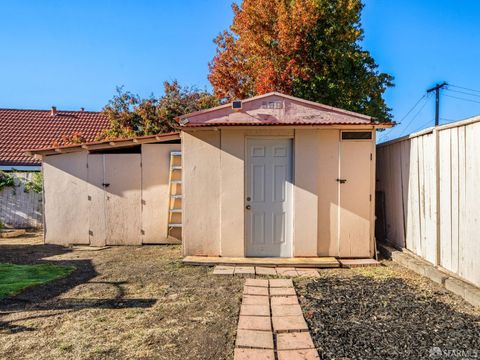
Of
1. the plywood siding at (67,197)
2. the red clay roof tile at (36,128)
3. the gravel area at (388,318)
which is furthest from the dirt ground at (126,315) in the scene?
the red clay roof tile at (36,128)

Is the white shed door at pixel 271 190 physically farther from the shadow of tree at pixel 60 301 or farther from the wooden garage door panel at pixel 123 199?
the wooden garage door panel at pixel 123 199

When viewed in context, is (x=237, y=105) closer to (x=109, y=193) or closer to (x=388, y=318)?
(x=109, y=193)

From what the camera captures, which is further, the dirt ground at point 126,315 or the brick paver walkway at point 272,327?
the dirt ground at point 126,315

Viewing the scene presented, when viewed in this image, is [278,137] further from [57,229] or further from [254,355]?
[57,229]

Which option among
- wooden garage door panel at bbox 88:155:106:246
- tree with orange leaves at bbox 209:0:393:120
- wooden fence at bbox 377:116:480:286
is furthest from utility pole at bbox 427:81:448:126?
wooden garage door panel at bbox 88:155:106:246

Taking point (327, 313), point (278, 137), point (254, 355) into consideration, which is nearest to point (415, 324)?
point (327, 313)

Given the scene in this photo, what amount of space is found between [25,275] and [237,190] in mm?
4076

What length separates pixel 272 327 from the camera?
4199 mm

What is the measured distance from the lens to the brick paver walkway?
3529 millimetres

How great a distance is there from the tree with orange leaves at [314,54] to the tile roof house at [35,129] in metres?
9.67

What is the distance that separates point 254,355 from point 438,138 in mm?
4352

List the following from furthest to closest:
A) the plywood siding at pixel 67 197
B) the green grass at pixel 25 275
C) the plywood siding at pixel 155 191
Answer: the plywood siding at pixel 67 197 → the plywood siding at pixel 155 191 → the green grass at pixel 25 275

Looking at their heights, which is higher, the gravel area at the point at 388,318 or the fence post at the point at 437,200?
the fence post at the point at 437,200

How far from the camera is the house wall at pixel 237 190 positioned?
7.55 metres
